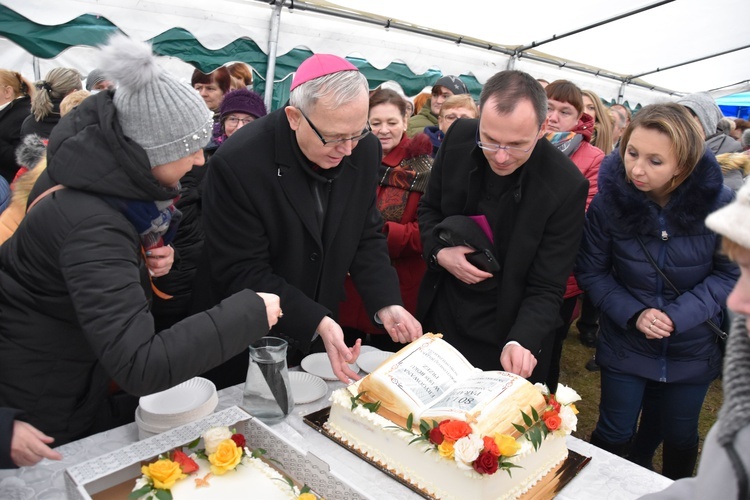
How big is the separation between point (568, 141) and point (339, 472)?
2.57m

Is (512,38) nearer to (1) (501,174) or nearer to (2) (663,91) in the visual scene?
(2) (663,91)

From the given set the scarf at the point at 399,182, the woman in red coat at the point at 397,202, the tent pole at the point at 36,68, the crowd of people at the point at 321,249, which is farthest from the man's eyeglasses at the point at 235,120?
the tent pole at the point at 36,68

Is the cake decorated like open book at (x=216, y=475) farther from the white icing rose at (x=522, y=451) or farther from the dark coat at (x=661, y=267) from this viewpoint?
the dark coat at (x=661, y=267)

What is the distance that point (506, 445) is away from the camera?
1.25 metres

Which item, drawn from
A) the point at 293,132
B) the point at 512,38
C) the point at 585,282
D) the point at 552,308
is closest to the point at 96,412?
the point at 293,132

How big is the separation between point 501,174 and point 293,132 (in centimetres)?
81

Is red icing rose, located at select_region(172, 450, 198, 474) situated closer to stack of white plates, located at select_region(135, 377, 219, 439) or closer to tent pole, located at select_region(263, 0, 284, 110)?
stack of white plates, located at select_region(135, 377, 219, 439)

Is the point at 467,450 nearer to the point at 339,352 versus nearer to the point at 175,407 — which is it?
the point at 339,352

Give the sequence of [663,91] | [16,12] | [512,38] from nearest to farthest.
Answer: [16,12] < [512,38] < [663,91]

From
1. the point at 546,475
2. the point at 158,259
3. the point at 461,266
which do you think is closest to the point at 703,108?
the point at 461,266

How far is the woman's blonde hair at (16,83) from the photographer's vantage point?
13.3 ft

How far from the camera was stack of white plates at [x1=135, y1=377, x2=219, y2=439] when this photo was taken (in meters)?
1.37

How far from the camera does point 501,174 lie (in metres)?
2.10

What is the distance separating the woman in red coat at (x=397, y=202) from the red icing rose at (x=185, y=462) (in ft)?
5.75
